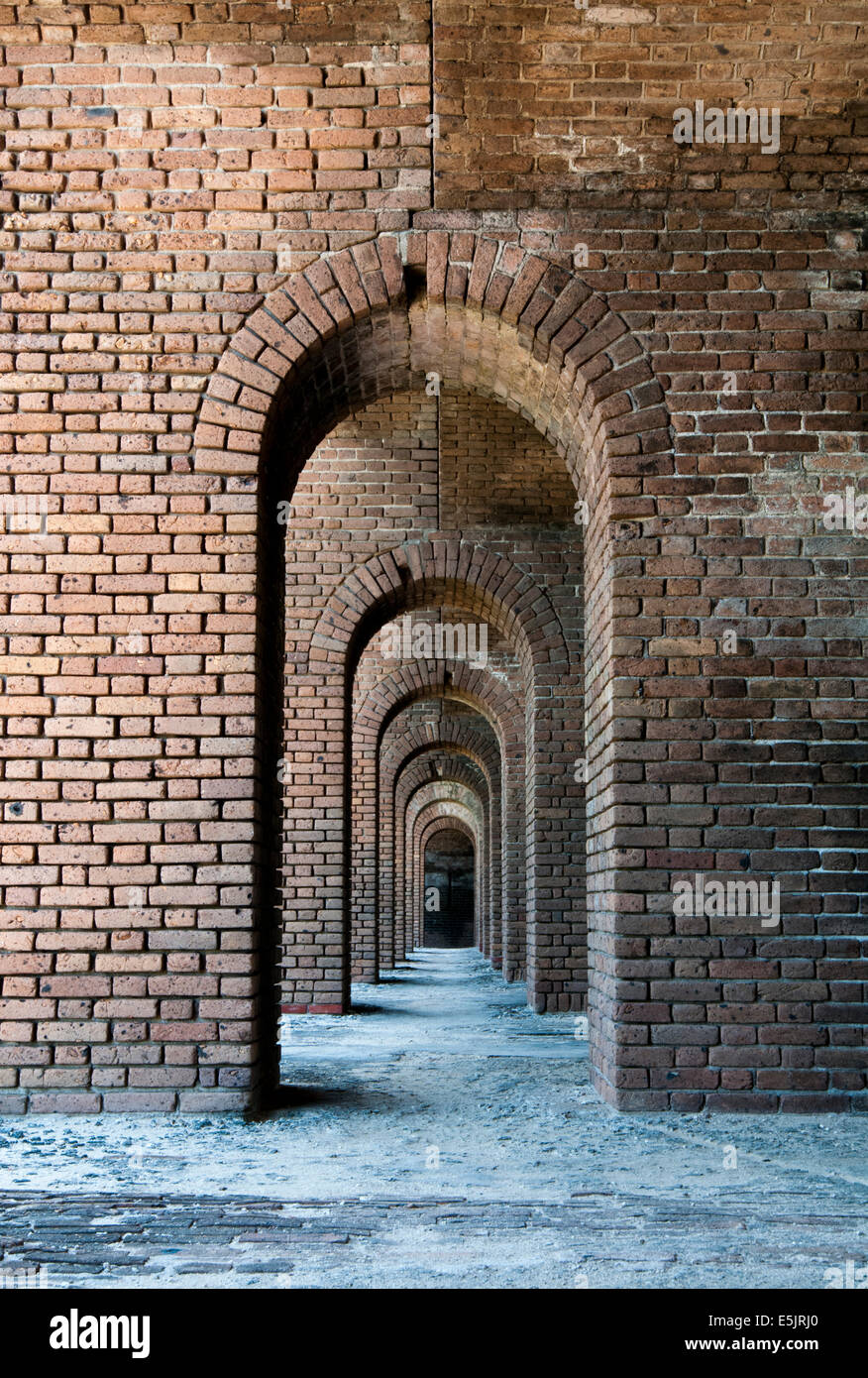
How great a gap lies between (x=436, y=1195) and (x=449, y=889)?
31.9m

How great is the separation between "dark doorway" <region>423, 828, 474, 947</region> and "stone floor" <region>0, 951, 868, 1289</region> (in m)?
29.5

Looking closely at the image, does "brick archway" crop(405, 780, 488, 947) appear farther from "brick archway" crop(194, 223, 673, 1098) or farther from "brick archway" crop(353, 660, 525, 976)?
"brick archway" crop(194, 223, 673, 1098)

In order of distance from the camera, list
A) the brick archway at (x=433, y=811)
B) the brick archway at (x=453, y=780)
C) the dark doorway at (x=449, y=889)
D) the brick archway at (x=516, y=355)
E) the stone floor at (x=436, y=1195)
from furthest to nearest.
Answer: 1. the dark doorway at (x=449, y=889)
2. the brick archway at (x=433, y=811)
3. the brick archway at (x=453, y=780)
4. the brick archway at (x=516, y=355)
5. the stone floor at (x=436, y=1195)

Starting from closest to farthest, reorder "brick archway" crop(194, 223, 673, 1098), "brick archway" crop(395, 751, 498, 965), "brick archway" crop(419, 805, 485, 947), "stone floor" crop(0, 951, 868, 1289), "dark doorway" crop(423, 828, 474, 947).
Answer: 1. "stone floor" crop(0, 951, 868, 1289)
2. "brick archway" crop(194, 223, 673, 1098)
3. "brick archway" crop(395, 751, 498, 965)
4. "brick archway" crop(419, 805, 485, 947)
5. "dark doorway" crop(423, 828, 474, 947)

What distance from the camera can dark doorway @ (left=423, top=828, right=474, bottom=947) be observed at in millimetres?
34969

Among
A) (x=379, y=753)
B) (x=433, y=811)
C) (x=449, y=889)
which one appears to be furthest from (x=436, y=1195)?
(x=449, y=889)

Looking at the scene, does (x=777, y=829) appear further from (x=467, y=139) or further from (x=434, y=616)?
(x=434, y=616)

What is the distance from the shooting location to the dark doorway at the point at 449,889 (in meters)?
35.0

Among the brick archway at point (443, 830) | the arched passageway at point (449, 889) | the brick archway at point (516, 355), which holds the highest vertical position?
the brick archway at point (516, 355)

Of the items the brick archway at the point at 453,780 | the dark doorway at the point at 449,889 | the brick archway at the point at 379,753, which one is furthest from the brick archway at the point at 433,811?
the brick archway at the point at 379,753

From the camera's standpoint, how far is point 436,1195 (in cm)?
353

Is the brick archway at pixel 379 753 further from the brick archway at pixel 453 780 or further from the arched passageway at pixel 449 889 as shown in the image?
the arched passageway at pixel 449 889

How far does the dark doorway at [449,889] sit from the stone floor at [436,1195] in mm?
29498

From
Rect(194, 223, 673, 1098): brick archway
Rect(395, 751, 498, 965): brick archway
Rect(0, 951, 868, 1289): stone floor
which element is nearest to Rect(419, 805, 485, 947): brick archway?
Rect(395, 751, 498, 965): brick archway
